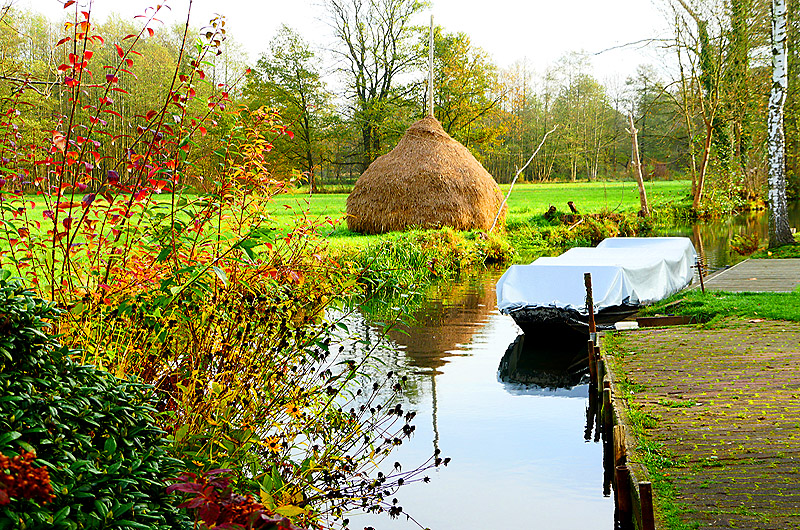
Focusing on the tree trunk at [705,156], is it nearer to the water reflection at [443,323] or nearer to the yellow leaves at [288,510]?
the water reflection at [443,323]

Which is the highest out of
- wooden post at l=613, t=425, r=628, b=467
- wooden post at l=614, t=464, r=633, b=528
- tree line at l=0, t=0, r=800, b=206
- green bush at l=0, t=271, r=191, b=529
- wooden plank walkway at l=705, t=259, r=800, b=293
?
tree line at l=0, t=0, r=800, b=206

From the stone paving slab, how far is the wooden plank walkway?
3.22m

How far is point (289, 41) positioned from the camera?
5028 cm

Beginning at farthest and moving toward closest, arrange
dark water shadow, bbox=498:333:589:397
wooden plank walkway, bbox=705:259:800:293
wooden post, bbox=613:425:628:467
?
wooden plank walkway, bbox=705:259:800:293 < dark water shadow, bbox=498:333:589:397 < wooden post, bbox=613:425:628:467

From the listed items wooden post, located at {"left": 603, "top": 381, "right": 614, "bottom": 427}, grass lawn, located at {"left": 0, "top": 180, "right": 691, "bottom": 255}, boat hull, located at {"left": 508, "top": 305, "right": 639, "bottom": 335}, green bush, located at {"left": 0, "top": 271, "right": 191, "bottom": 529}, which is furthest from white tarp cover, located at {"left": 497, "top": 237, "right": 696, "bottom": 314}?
green bush, located at {"left": 0, "top": 271, "right": 191, "bottom": 529}

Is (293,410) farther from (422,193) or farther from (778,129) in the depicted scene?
(422,193)

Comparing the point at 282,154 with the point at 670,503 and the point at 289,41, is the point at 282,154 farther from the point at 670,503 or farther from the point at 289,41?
the point at 670,503

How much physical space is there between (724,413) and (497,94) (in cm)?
6069

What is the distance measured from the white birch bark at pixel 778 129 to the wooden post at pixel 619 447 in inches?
579

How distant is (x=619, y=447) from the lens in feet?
17.4

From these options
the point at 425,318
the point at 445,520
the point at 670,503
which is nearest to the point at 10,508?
the point at 670,503

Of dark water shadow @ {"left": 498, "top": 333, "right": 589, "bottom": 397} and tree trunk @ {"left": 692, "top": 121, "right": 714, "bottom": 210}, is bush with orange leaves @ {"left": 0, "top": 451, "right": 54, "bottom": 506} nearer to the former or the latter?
dark water shadow @ {"left": 498, "top": 333, "right": 589, "bottom": 397}

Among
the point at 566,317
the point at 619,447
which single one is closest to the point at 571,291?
the point at 566,317

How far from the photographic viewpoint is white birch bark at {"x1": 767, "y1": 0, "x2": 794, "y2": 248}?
57.6 ft
